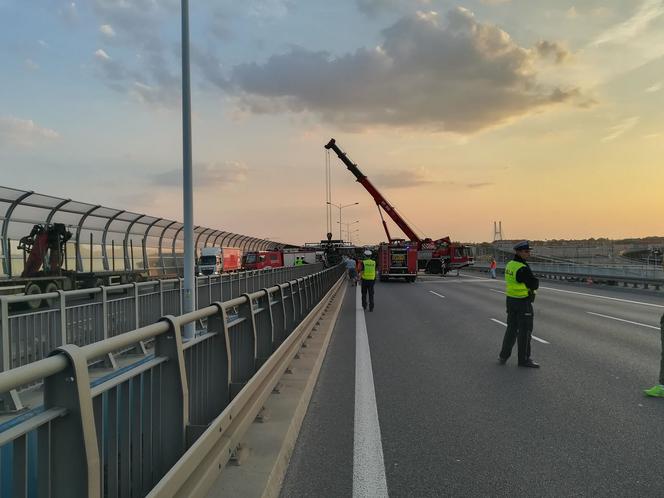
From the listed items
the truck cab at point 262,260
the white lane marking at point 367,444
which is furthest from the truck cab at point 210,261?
the white lane marking at point 367,444

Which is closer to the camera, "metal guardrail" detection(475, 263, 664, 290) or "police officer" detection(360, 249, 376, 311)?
"police officer" detection(360, 249, 376, 311)

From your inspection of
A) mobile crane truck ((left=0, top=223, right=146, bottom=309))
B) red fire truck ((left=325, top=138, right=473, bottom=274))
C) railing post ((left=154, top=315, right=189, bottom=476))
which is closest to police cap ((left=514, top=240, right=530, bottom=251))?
railing post ((left=154, top=315, right=189, bottom=476))

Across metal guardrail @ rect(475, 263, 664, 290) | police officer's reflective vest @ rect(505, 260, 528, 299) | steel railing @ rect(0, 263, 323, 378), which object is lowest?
metal guardrail @ rect(475, 263, 664, 290)

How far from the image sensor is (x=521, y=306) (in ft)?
27.0

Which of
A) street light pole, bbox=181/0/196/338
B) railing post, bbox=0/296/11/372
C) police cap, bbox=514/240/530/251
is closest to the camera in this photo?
railing post, bbox=0/296/11/372

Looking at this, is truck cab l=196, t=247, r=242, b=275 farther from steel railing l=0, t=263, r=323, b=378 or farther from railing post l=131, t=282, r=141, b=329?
railing post l=131, t=282, r=141, b=329

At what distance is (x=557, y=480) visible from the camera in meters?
4.02

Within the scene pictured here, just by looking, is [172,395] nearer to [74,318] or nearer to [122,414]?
[122,414]

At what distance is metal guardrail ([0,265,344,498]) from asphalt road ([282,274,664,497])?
918 mm

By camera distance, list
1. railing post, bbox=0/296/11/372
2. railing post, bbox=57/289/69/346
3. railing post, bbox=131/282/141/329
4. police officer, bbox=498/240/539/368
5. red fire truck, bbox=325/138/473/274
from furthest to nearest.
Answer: red fire truck, bbox=325/138/473/274, railing post, bbox=131/282/141/329, police officer, bbox=498/240/539/368, railing post, bbox=57/289/69/346, railing post, bbox=0/296/11/372

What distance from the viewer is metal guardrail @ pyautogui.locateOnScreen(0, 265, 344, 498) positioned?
7.11 feet

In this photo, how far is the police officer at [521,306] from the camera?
8.15 m

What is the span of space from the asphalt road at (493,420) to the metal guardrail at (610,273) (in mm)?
16879

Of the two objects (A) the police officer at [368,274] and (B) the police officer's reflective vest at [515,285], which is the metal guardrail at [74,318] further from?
(A) the police officer at [368,274]
